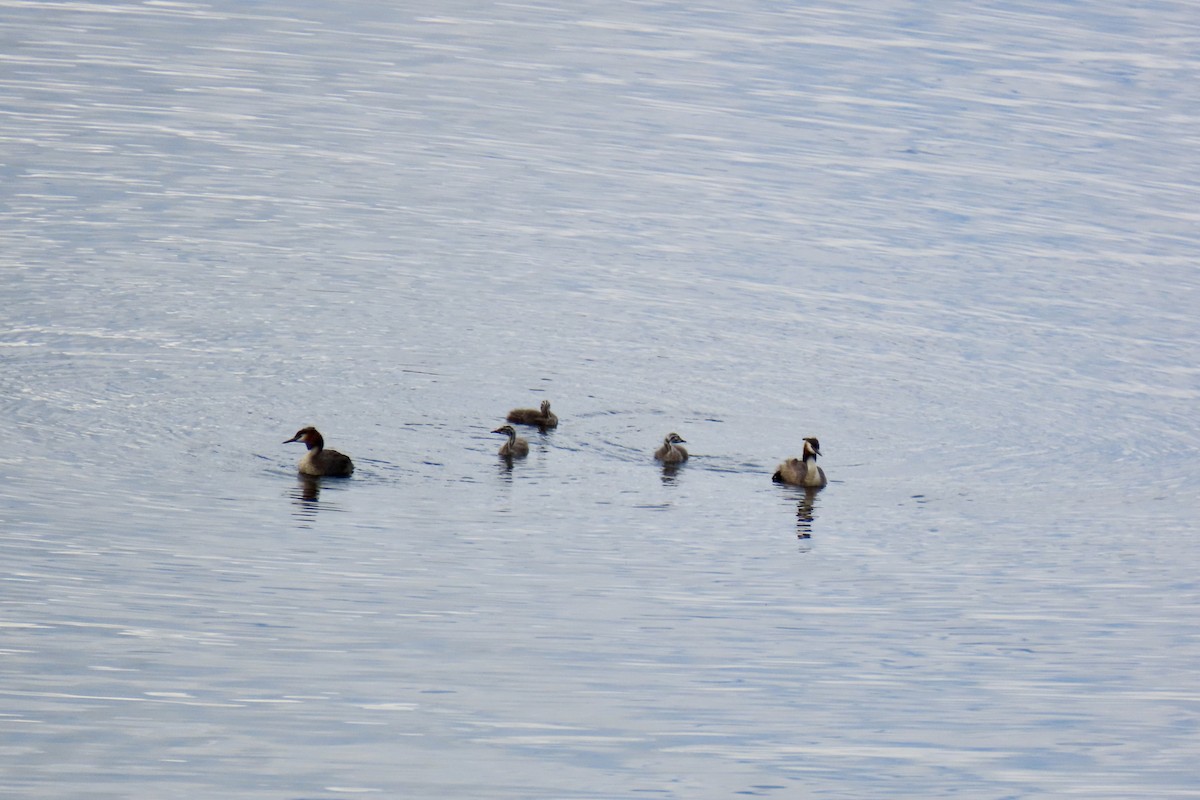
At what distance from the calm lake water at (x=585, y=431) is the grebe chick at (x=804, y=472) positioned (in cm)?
24

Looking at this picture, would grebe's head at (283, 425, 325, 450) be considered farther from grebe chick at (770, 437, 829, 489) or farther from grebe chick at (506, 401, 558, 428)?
grebe chick at (770, 437, 829, 489)

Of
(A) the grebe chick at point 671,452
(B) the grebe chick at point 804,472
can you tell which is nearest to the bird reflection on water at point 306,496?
(A) the grebe chick at point 671,452

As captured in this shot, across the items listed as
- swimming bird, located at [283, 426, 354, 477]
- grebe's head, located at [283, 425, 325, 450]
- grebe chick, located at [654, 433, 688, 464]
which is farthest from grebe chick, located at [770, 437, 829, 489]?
grebe's head, located at [283, 425, 325, 450]

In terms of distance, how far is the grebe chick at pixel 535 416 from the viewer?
63.1ft

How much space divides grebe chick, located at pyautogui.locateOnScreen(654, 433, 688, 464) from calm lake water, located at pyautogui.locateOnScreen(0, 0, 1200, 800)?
137mm

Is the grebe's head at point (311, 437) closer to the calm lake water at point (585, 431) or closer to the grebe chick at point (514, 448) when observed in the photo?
the calm lake water at point (585, 431)

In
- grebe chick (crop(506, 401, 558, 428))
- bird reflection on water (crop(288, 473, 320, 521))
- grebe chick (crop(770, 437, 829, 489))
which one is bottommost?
bird reflection on water (crop(288, 473, 320, 521))

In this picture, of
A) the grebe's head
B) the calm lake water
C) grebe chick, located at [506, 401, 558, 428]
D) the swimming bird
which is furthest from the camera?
grebe chick, located at [506, 401, 558, 428]

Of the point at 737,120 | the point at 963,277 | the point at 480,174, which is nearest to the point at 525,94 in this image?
the point at 737,120

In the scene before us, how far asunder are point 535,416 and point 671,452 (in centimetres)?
146

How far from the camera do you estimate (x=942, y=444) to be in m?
19.9

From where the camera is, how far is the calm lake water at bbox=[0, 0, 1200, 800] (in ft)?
40.2

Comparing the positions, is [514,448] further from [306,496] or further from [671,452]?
[306,496]

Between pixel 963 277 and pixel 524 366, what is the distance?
806cm
